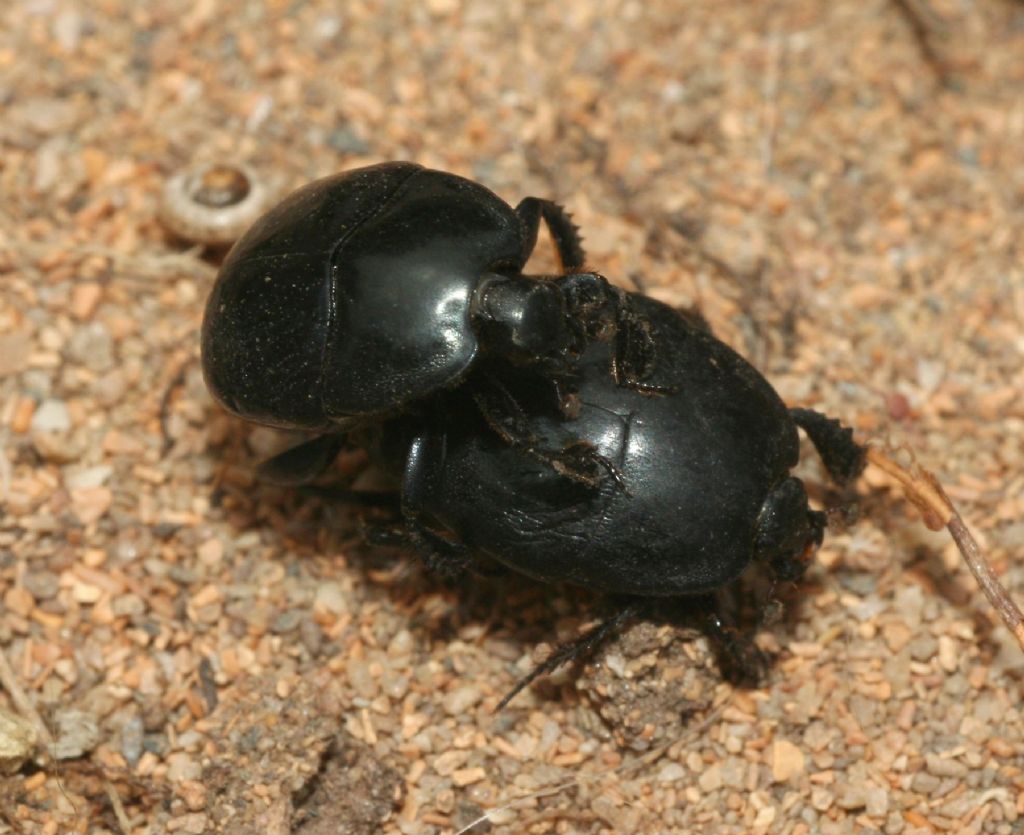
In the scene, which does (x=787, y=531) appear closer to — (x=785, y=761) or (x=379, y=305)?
(x=785, y=761)

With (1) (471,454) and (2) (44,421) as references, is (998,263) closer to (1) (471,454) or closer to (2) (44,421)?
(1) (471,454)

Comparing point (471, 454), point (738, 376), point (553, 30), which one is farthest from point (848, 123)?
point (471, 454)

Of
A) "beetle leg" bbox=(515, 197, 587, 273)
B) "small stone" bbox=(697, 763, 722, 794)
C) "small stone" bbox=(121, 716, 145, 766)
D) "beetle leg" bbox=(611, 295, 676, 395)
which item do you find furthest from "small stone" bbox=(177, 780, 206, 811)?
"beetle leg" bbox=(515, 197, 587, 273)

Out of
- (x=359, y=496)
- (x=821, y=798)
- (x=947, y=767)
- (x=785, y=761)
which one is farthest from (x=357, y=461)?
(x=947, y=767)

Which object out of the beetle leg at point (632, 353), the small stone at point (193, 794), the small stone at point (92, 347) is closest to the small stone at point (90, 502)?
the small stone at point (92, 347)

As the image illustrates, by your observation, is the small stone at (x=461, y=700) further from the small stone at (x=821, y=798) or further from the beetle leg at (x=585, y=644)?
the small stone at (x=821, y=798)

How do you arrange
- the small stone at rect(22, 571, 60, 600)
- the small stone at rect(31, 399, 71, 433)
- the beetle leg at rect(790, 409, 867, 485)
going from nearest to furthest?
the beetle leg at rect(790, 409, 867, 485) < the small stone at rect(22, 571, 60, 600) < the small stone at rect(31, 399, 71, 433)

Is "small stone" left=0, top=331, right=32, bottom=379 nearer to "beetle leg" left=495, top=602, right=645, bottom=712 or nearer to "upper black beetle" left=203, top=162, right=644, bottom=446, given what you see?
"upper black beetle" left=203, top=162, right=644, bottom=446
